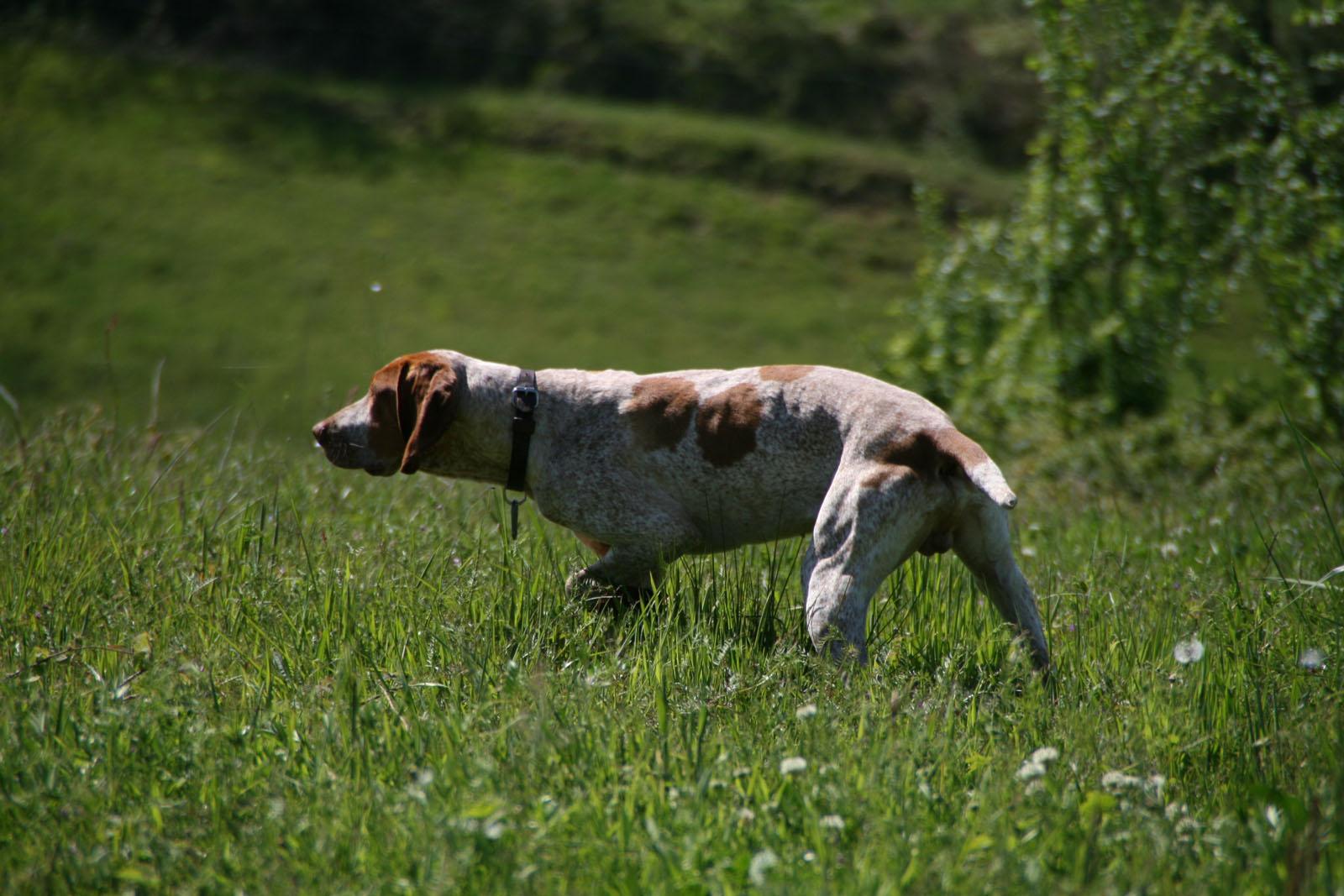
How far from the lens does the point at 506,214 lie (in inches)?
989

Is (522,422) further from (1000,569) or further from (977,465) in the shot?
(1000,569)

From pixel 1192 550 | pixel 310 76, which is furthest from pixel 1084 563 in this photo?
pixel 310 76

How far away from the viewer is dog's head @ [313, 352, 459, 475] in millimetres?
4895

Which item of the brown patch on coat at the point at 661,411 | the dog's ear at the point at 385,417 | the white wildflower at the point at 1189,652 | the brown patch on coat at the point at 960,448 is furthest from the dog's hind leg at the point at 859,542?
the dog's ear at the point at 385,417

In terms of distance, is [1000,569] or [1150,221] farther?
[1150,221]

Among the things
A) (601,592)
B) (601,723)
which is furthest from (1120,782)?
(601,592)

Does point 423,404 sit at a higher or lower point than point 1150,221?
higher

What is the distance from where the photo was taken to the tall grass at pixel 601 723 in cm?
304

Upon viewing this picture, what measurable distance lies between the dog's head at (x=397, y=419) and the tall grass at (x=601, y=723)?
0.41 metres

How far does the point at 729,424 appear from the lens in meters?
4.70

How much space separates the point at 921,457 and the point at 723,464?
0.81 metres

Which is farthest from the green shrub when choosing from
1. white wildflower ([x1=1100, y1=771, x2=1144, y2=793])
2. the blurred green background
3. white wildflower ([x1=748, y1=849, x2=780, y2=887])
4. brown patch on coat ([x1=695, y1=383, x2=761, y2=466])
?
white wildflower ([x1=748, y1=849, x2=780, y2=887])

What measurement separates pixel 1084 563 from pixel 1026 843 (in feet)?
10.3

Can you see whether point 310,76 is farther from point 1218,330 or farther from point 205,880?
point 205,880
